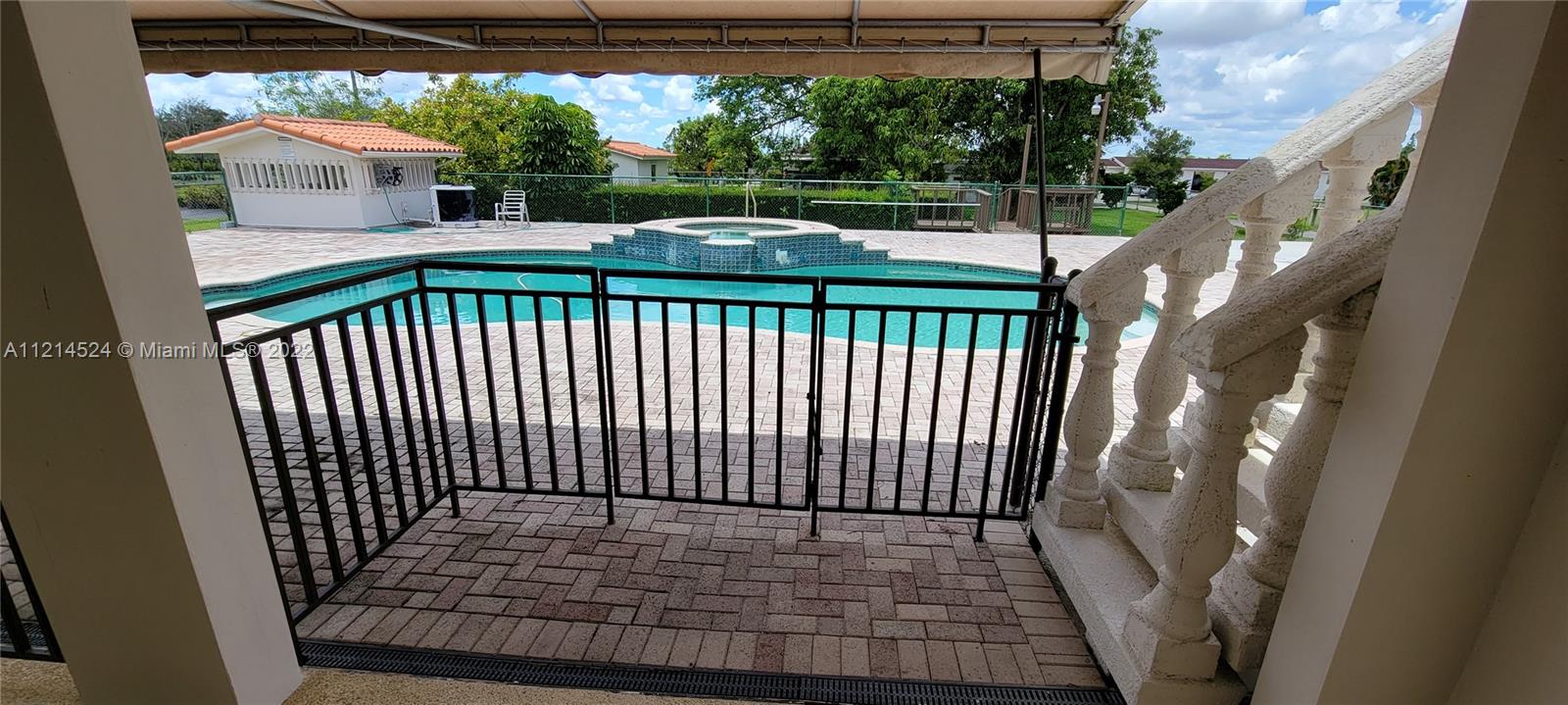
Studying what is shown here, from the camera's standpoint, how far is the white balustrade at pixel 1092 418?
2008 millimetres

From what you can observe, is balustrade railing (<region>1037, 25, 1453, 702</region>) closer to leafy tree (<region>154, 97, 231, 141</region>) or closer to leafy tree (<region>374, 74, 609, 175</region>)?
leafy tree (<region>374, 74, 609, 175</region>)

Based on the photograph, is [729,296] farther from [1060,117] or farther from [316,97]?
[316,97]

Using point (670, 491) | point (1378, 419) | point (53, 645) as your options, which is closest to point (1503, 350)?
point (1378, 419)

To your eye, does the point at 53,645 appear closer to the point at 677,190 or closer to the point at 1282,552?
the point at 1282,552

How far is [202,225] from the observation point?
596 inches

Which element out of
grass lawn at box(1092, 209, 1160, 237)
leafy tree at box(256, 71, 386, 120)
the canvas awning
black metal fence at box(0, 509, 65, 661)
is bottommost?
black metal fence at box(0, 509, 65, 661)

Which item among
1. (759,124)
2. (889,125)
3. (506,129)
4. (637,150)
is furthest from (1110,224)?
(637,150)

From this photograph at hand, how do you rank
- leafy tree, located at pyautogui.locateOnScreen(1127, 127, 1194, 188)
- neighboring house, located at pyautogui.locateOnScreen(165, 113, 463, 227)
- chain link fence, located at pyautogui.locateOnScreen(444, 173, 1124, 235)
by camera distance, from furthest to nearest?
leafy tree, located at pyautogui.locateOnScreen(1127, 127, 1194, 188), chain link fence, located at pyautogui.locateOnScreen(444, 173, 1124, 235), neighboring house, located at pyautogui.locateOnScreen(165, 113, 463, 227)

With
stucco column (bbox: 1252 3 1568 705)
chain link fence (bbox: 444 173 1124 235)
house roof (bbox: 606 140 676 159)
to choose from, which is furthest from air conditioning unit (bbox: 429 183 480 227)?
stucco column (bbox: 1252 3 1568 705)

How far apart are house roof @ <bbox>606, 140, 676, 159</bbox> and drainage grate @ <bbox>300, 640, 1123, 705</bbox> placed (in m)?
32.8

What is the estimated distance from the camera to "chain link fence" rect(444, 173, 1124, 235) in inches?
627

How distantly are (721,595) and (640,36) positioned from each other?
2.81 m

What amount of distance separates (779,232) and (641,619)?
10221 millimetres

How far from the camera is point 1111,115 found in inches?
814
